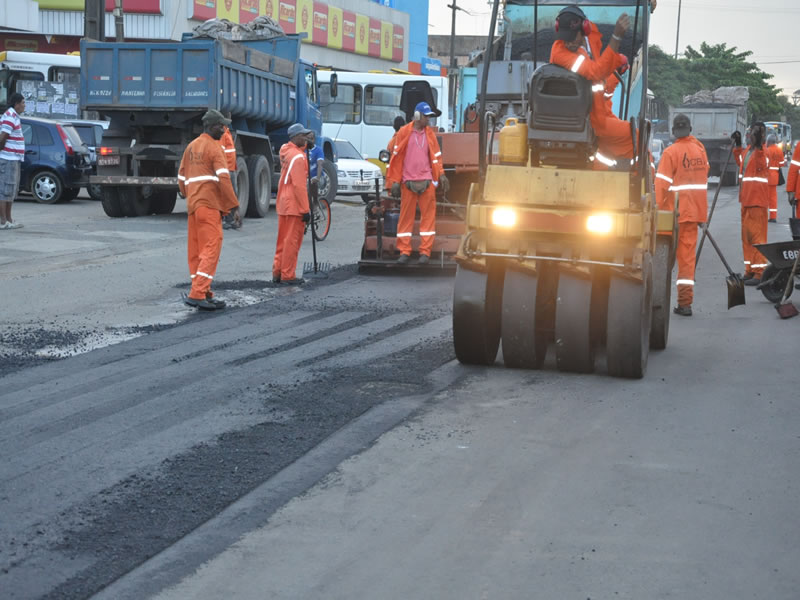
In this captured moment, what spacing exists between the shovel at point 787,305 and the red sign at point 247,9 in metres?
33.7

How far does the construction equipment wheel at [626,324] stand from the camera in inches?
313

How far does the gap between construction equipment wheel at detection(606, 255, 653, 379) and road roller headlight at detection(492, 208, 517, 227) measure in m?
0.76

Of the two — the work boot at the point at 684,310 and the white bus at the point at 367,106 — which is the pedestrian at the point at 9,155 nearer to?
the work boot at the point at 684,310

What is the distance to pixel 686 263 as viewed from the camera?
1143cm

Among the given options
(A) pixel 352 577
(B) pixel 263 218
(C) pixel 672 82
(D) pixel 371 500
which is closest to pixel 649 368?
(D) pixel 371 500

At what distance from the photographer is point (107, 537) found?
4.82m

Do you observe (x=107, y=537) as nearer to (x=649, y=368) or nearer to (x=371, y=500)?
(x=371, y=500)

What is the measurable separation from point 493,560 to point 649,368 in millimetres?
4308

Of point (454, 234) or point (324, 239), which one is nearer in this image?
point (454, 234)

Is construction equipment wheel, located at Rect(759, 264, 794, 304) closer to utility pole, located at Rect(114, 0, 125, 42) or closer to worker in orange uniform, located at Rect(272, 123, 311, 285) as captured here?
worker in orange uniform, located at Rect(272, 123, 311, 285)

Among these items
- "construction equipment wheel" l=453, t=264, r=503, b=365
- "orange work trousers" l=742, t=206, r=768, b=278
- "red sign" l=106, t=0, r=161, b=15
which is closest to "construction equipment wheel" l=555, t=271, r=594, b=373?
"construction equipment wheel" l=453, t=264, r=503, b=365

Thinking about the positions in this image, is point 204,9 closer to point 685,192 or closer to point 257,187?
point 257,187

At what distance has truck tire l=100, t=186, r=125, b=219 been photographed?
21.4 meters

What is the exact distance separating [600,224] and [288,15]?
127 ft
